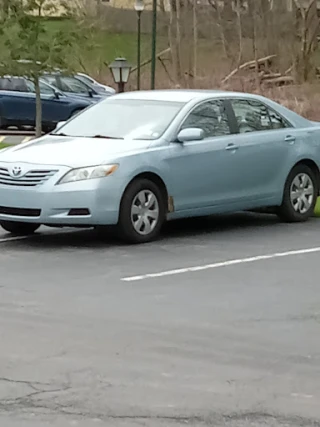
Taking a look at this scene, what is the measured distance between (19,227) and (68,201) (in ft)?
4.16

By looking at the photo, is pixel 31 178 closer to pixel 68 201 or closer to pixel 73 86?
pixel 68 201

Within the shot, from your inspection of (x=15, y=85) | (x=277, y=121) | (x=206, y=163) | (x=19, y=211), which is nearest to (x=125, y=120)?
(x=206, y=163)

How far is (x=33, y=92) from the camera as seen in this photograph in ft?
96.0

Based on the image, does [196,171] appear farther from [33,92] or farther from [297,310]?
[33,92]

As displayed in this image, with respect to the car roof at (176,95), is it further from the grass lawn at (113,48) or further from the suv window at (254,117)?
the grass lawn at (113,48)

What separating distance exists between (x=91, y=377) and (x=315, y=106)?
3026 cm

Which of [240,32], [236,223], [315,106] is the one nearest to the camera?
[236,223]

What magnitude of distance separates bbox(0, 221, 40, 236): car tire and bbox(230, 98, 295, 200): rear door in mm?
2227

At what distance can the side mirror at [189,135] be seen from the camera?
11.3 metres

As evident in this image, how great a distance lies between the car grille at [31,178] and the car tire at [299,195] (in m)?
3.11

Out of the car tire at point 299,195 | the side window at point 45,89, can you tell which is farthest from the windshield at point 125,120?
the side window at point 45,89

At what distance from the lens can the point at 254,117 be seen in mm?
12500

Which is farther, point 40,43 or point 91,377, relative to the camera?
point 40,43

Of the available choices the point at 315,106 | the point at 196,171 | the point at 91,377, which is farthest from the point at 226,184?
the point at 315,106
